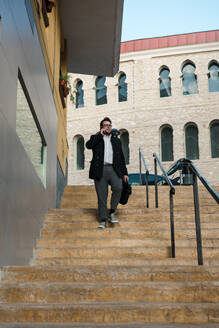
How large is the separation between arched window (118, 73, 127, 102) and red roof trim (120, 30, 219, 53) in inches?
59.3

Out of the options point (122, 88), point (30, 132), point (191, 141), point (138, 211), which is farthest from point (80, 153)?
point (30, 132)

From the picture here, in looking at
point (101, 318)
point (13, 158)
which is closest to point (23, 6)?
point (13, 158)

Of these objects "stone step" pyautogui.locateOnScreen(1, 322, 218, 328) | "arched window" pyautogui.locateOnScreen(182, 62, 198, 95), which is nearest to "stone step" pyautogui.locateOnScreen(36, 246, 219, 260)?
"stone step" pyautogui.locateOnScreen(1, 322, 218, 328)

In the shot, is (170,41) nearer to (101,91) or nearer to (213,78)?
(213,78)

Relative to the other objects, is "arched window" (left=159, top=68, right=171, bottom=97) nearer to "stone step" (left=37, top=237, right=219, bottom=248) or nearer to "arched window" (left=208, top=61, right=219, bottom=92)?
"arched window" (left=208, top=61, right=219, bottom=92)

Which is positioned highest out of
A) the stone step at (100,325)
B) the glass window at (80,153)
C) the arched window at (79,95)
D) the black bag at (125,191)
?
the arched window at (79,95)

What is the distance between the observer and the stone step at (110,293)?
4008mm

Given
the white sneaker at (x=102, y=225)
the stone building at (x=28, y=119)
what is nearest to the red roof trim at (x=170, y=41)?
the stone building at (x=28, y=119)

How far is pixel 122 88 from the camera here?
28.0 metres

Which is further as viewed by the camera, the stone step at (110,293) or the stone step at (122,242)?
the stone step at (122,242)

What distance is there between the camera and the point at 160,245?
5.93 m

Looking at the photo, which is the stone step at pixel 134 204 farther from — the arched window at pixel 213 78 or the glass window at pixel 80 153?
the arched window at pixel 213 78

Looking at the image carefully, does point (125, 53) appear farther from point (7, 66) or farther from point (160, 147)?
point (7, 66)

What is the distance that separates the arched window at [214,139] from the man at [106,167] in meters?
18.9
